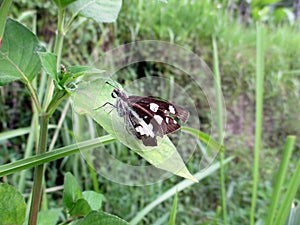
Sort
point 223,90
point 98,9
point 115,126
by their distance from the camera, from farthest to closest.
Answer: point 223,90 < point 98,9 < point 115,126

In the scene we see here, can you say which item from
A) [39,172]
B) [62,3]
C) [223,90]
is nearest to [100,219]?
[39,172]

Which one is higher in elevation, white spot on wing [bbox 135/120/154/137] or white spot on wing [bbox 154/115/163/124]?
white spot on wing [bbox 154/115/163/124]

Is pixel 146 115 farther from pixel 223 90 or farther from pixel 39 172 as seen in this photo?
pixel 223 90

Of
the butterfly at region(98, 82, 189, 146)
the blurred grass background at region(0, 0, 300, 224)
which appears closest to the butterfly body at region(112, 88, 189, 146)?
Answer: the butterfly at region(98, 82, 189, 146)

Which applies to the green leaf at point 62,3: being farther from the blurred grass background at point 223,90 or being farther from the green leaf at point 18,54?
the blurred grass background at point 223,90

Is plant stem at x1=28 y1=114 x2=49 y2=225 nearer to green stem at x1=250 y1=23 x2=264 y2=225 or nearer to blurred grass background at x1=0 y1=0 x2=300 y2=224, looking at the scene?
A: green stem at x1=250 y1=23 x2=264 y2=225

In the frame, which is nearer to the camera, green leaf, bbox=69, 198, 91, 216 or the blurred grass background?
green leaf, bbox=69, 198, 91, 216
